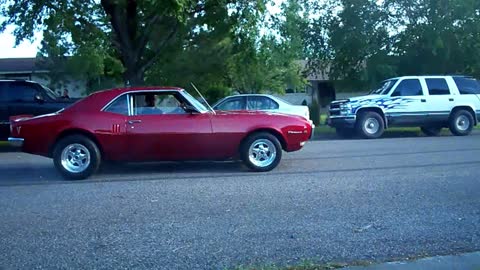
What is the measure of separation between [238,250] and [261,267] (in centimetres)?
60

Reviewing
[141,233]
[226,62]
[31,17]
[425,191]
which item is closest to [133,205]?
[141,233]

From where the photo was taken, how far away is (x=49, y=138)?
1008 centimetres

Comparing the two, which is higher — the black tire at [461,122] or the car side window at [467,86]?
the car side window at [467,86]

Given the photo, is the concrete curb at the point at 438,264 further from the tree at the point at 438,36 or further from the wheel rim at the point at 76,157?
the tree at the point at 438,36

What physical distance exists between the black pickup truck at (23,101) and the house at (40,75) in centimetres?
1640

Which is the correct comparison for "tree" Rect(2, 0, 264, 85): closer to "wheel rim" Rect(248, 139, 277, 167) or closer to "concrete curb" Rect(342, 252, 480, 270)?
"wheel rim" Rect(248, 139, 277, 167)

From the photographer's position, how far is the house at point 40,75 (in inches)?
1375

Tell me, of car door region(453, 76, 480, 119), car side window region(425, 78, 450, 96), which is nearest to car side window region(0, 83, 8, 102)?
car side window region(425, 78, 450, 96)

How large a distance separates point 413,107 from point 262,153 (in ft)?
29.7

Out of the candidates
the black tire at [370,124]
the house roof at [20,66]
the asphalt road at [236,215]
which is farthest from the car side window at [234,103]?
the house roof at [20,66]

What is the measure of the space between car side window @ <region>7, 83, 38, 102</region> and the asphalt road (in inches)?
179

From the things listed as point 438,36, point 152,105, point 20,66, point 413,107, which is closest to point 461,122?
point 413,107

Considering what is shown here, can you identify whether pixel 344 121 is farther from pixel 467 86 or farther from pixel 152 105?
pixel 152 105

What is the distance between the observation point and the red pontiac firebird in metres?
10.1
